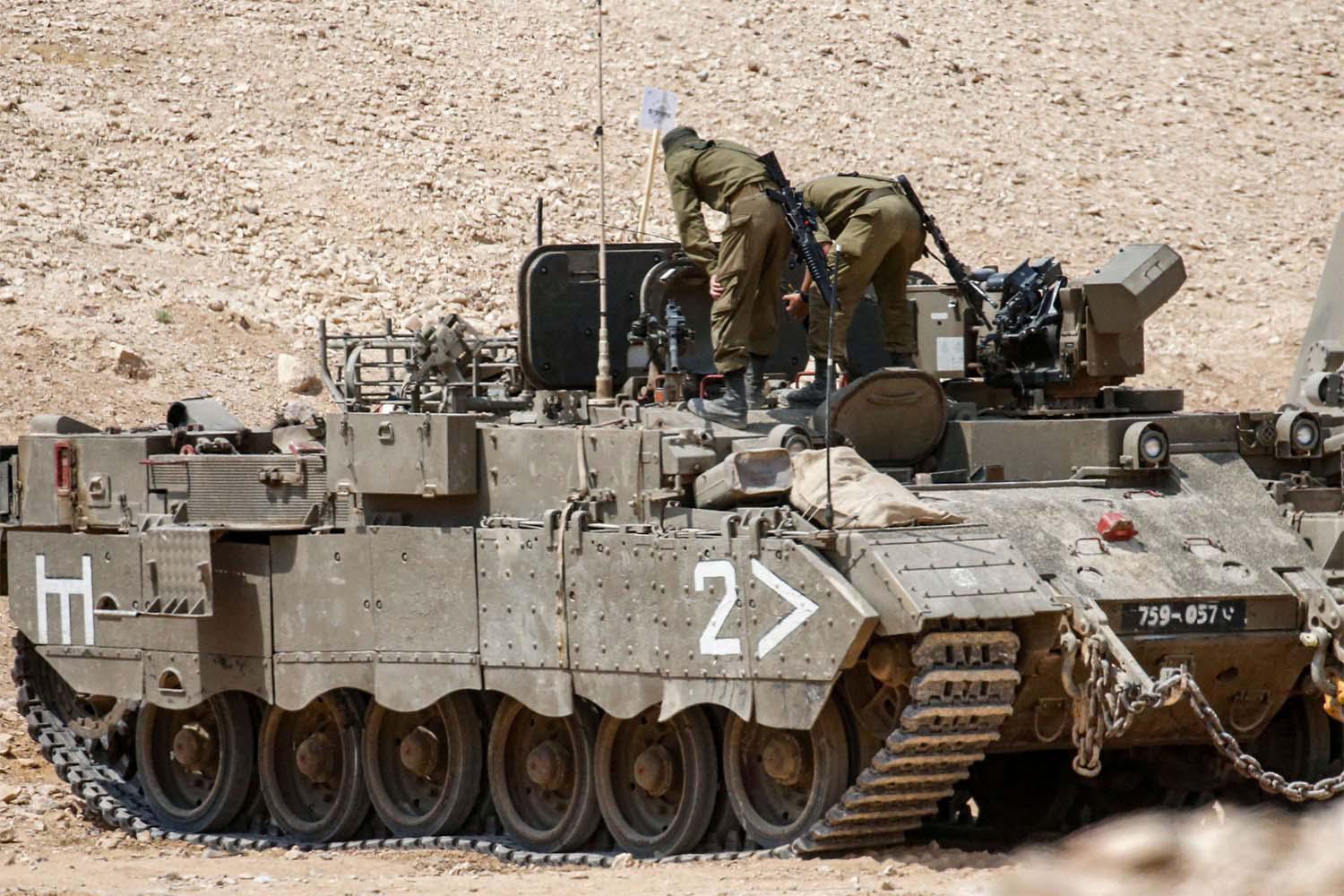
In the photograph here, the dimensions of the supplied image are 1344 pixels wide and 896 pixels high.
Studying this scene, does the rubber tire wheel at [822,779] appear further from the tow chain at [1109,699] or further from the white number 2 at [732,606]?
the tow chain at [1109,699]

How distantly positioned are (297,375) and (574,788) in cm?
1478

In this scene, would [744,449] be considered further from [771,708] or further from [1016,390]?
[1016,390]

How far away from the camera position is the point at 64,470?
17859mm

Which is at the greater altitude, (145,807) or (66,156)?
(66,156)

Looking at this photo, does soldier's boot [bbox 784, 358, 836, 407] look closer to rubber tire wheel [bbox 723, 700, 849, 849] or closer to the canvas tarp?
the canvas tarp

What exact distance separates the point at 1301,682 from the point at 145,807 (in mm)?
7493

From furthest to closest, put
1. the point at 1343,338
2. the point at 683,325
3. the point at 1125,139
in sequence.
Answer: the point at 1125,139
the point at 1343,338
the point at 683,325

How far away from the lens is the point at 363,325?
3178 centimetres

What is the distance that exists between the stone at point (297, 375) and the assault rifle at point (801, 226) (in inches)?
576

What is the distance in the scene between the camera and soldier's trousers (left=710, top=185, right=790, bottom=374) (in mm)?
15250

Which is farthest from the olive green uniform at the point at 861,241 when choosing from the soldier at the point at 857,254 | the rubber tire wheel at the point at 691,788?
the rubber tire wheel at the point at 691,788

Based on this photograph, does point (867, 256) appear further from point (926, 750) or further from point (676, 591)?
point (926, 750)

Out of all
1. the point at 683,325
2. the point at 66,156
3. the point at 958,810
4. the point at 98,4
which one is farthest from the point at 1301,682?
the point at 98,4

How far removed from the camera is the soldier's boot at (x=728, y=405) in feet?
49.5
